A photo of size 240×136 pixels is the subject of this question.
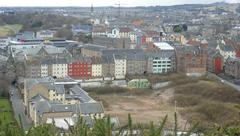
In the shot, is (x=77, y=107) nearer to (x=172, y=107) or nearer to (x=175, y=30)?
(x=172, y=107)

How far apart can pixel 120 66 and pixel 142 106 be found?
12.9 ft

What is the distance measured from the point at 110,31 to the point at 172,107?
14.0 metres

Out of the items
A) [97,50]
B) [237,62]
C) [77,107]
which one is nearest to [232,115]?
[77,107]

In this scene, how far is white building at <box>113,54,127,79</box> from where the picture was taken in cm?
1659

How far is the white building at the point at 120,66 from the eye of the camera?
1659cm

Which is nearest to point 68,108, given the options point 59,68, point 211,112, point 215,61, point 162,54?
point 211,112

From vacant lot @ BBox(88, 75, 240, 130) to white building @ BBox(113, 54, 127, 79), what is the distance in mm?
1712

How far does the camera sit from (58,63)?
1577 centimetres

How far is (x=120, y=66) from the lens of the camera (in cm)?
1669

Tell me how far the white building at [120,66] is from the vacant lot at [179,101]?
1712 mm

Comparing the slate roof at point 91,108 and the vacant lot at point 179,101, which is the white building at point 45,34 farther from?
the slate roof at point 91,108

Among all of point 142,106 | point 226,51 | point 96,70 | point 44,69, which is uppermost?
point 226,51

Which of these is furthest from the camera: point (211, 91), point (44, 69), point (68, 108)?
point (44, 69)

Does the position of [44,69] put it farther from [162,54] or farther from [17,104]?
[162,54]
